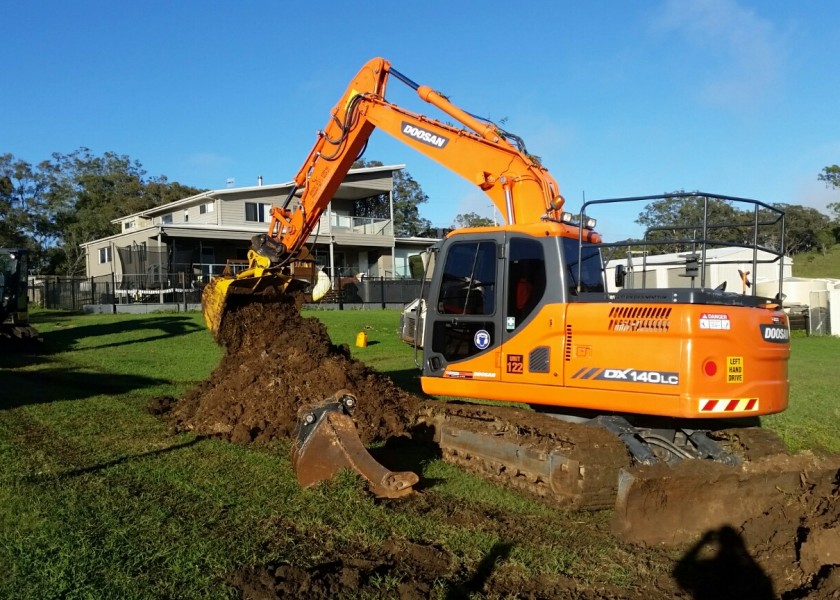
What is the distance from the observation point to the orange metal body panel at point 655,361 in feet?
19.7

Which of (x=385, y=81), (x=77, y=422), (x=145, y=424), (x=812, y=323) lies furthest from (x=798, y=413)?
(x=812, y=323)

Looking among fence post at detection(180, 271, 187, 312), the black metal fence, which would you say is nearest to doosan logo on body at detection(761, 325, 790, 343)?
fence post at detection(180, 271, 187, 312)

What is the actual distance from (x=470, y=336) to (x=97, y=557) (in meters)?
3.86

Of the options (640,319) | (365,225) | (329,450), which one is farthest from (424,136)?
(365,225)

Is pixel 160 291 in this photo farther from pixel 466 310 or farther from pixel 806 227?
pixel 806 227

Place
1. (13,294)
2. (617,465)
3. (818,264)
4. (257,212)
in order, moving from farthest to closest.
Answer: (818,264)
(257,212)
(13,294)
(617,465)

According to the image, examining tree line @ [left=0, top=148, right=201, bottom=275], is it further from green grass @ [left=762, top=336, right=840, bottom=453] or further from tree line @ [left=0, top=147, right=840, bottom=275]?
green grass @ [left=762, top=336, right=840, bottom=453]

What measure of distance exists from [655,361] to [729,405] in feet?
2.25

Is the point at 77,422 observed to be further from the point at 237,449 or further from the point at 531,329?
the point at 531,329

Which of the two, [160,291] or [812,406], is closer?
[812,406]

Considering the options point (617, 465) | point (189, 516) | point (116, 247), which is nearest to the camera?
point (189, 516)

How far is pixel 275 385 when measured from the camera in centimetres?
904

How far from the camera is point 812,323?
88.8 feet

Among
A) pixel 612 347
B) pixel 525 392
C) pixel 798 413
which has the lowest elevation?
pixel 798 413
